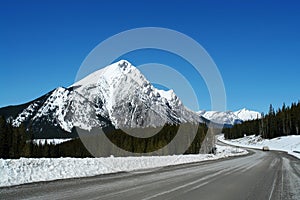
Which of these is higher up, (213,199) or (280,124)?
(280,124)

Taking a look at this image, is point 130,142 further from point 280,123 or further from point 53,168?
point 53,168

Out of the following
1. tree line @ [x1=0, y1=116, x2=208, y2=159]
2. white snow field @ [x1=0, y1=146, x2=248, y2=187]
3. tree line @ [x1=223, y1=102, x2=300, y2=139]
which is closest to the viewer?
white snow field @ [x1=0, y1=146, x2=248, y2=187]

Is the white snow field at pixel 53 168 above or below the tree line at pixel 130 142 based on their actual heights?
below

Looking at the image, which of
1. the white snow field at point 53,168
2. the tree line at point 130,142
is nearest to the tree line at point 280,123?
the tree line at point 130,142

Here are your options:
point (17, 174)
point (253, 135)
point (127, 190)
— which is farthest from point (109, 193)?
point (253, 135)

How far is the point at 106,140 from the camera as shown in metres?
129

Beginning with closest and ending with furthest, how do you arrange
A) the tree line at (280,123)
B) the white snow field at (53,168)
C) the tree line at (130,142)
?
the white snow field at (53,168), the tree line at (130,142), the tree line at (280,123)

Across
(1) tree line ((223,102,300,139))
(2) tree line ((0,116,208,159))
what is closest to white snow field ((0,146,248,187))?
(2) tree line ((0,116,208,159))

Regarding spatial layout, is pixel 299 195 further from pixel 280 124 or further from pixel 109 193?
pixel 280 124

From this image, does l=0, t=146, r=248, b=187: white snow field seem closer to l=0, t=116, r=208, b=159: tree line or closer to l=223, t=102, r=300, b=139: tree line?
l=0, t=116, r=208, b=159: tree line

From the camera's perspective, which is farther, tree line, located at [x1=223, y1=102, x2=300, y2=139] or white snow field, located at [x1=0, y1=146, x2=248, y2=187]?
tree line, located at [x1=223, y1=102, x2=300, y2=139]

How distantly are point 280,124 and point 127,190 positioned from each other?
146441 mm

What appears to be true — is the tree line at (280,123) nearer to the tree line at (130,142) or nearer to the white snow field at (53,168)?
the tree line at (130,142)

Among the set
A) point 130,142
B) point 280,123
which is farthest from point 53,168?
point 280,123
